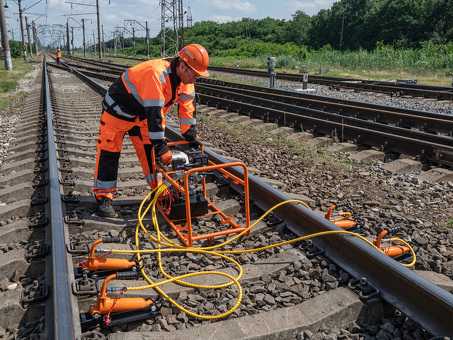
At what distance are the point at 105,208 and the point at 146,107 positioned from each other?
1.14 meters

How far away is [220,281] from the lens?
294 centimetres

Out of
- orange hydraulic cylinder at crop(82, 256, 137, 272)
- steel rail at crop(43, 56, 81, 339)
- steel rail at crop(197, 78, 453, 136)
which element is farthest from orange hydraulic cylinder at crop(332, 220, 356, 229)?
steel rail at crop(197, 78, 453, 136)

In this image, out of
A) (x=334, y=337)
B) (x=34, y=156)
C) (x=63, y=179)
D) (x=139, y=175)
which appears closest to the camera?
(x=334, y=337)

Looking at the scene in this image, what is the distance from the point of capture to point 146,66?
3775mm

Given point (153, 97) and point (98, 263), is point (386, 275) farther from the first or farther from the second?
point (153, 97)

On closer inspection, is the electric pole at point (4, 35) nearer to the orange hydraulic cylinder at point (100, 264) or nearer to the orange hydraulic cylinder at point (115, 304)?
the orange hydraulic cylinder at point (100, 264)

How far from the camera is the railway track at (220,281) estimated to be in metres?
2.42

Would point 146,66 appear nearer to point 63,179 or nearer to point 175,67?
point 175,67

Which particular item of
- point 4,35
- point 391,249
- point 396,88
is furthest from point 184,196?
point 4,35

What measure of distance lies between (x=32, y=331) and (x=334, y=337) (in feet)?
6.09

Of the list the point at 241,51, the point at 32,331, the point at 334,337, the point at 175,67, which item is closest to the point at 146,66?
the point at 175,67

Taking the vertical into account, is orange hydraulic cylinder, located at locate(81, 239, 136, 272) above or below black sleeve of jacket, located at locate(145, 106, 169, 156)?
below

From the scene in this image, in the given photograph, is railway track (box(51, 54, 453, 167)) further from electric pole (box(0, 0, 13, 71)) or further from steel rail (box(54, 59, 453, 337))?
electric pole (box(0, 0, 13, 71))

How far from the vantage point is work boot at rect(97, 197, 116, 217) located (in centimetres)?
404
